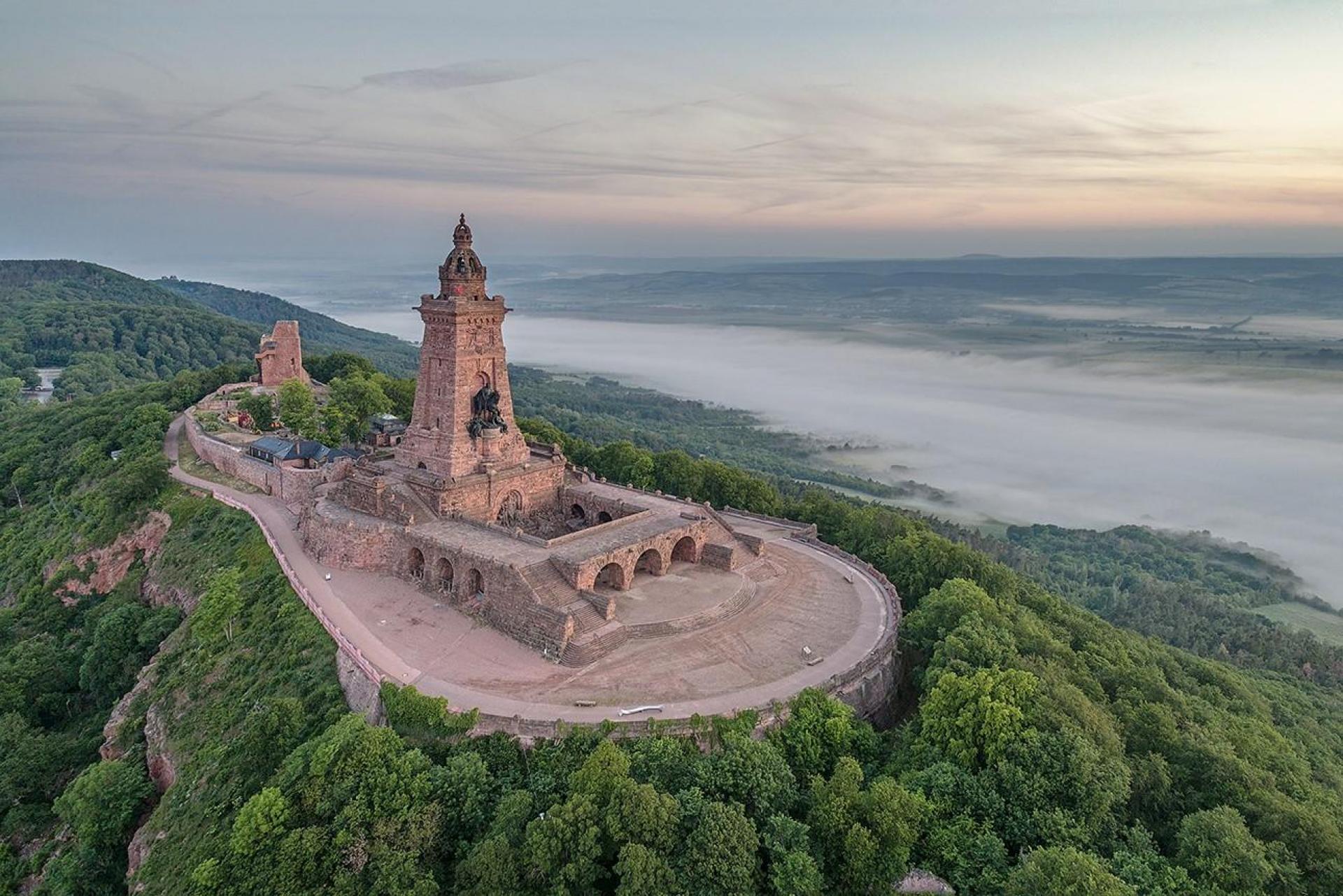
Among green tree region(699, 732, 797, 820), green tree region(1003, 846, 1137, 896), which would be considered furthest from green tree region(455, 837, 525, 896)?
green tree region(1003, 846, 1137, 896)

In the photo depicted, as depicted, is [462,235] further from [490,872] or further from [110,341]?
[110,341]

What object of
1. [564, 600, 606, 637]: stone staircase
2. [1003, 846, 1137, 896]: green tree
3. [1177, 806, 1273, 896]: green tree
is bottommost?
[1177, 806, 1273, 896]: green tree

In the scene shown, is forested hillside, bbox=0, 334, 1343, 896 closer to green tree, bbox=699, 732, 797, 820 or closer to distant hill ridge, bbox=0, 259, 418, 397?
green tree, bbox=699, 732, 797, 820

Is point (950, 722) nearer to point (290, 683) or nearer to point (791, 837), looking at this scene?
point (791, 837)

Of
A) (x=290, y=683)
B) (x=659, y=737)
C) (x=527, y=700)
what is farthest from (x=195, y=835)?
(x=659, y=737)

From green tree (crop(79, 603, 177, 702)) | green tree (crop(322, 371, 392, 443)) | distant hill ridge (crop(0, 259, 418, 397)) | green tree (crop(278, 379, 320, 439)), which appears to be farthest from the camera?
distant hill ridge (crop(0, 259, 418, 397))

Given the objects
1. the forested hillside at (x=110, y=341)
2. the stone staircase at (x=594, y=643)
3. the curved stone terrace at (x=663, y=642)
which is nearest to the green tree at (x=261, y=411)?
the curved stone terrace at (x=663, y=642)

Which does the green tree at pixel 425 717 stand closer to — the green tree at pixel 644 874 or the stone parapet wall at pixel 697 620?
the green tree at pixel 644 874

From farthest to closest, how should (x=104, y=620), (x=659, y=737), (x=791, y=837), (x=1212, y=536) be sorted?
(x=1212, y=536)
(x=104, y=620)
(x=659, y=737)
(x=791, y=837)
